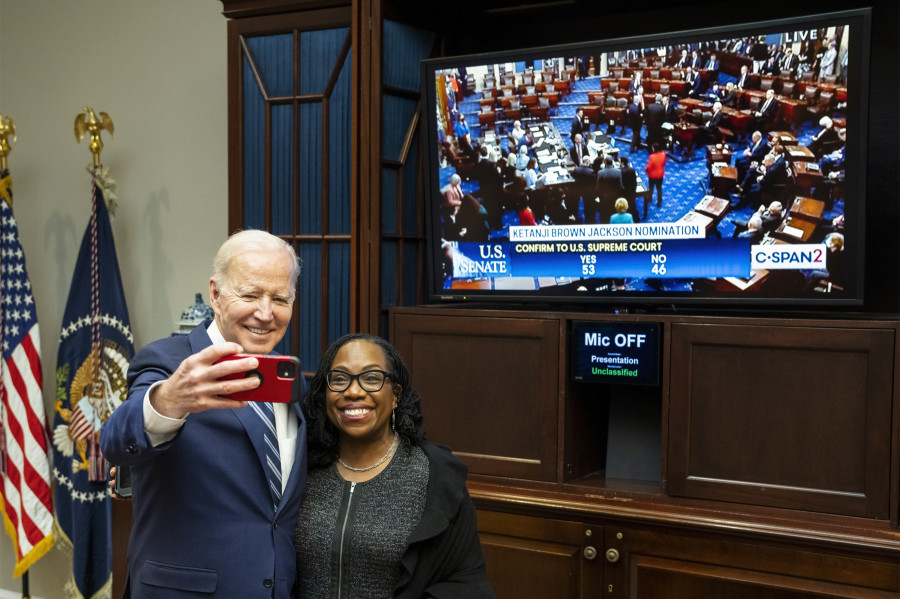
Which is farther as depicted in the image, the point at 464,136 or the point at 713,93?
the point at 464,136

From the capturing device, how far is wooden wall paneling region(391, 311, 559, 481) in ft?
9.51

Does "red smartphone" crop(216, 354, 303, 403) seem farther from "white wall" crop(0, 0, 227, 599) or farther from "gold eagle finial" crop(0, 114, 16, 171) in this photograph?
"gold eagle finial" crop(0, 114, 16, 171)

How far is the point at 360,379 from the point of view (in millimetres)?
1999

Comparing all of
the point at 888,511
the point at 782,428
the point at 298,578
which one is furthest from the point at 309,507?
the point at 888,511

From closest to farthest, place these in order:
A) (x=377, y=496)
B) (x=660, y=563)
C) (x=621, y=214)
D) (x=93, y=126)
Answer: (x=377, y=496)
(x=660, y=563)
(x=621, y=214)
(x=93, y=126)

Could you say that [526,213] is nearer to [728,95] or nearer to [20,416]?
[728,95]

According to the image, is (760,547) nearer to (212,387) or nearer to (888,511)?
(888,511)

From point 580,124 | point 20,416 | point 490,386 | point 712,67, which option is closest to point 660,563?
point 490,386

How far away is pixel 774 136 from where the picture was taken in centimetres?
265

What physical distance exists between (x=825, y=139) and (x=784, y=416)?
0.78m

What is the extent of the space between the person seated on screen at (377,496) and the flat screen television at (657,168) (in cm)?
107

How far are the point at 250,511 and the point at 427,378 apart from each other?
1362mm

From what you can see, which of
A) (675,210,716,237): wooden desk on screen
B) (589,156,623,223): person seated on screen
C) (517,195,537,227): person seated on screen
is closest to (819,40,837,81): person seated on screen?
(675,210,716,237): wooden desk on screen

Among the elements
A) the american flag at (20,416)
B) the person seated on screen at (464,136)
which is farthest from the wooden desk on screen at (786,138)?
the american flag at (20,416)
